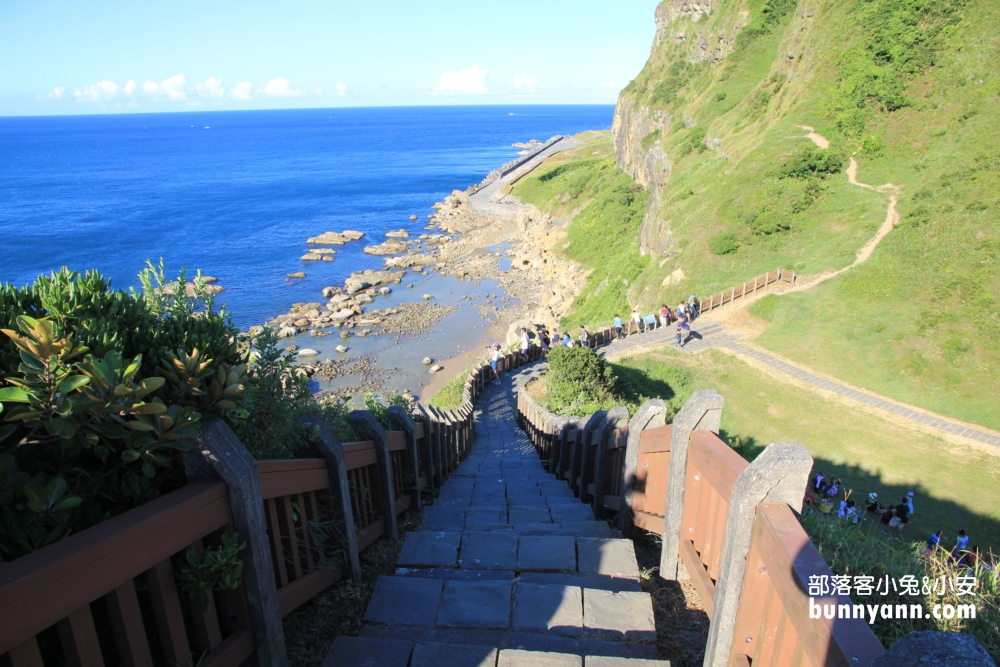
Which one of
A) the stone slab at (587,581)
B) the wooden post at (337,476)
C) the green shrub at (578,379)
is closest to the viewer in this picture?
the wooden post at (337,476)

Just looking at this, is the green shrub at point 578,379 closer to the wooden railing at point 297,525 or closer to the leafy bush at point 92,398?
the wooden railing at point 297,525

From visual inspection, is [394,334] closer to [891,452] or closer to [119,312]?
[891,452]

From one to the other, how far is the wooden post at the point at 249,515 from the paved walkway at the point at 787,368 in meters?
16.7

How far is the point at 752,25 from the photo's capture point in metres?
43.4

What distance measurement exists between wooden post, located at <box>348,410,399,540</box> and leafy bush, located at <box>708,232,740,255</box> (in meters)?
21.9

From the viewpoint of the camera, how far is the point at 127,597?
7.65 feet

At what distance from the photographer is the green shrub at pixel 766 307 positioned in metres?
20.6

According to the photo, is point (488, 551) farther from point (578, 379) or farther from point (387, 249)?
point (387, 249)

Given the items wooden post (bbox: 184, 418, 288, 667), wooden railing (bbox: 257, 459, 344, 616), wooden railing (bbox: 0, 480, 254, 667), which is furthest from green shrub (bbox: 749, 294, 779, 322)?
wooden railing (bbox: 0, 480, 254, 667)

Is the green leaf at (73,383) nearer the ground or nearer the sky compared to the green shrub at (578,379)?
nearer the sky

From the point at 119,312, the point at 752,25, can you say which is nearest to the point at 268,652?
the point at 119,312

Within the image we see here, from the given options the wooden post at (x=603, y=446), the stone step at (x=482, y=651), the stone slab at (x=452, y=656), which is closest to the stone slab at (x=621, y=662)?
the stone step at (x=482, y=651)

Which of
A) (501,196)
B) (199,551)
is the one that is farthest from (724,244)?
(501,196)

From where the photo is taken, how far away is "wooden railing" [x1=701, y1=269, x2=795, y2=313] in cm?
2211
